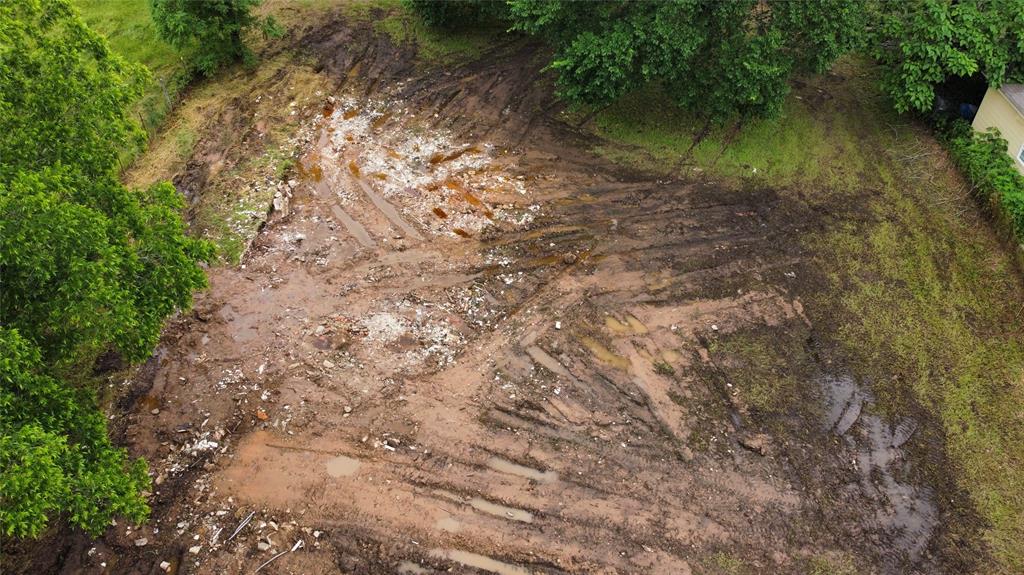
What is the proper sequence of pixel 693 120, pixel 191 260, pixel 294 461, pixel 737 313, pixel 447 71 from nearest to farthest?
pixel 191 260 < pixel 294 461 < pixel 737 313 < pixel 693 120 < pixel 447 71

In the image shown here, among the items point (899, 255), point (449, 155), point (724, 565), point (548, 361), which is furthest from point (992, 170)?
point (449, 155)

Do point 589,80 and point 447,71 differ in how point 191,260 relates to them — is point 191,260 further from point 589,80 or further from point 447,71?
point 447,71

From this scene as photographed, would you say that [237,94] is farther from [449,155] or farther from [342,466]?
[342,466]

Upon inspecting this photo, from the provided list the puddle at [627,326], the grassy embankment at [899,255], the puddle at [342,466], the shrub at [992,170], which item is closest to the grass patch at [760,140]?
the grassy embankment at [899,255]

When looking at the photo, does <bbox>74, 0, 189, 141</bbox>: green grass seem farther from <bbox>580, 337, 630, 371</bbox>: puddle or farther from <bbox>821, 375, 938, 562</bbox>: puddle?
<bbox>821, 375, 938, 562</bbox>: puddle

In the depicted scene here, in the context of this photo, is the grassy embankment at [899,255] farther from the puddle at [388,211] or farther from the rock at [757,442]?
the puddle at [388,211]

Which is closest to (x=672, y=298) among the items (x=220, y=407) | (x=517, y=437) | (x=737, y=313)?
(x=737, y=313)

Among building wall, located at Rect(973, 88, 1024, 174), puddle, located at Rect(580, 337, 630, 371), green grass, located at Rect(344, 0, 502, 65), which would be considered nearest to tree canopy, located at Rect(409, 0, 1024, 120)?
building wall, located at Rect(973, 88, 1024, 174)
